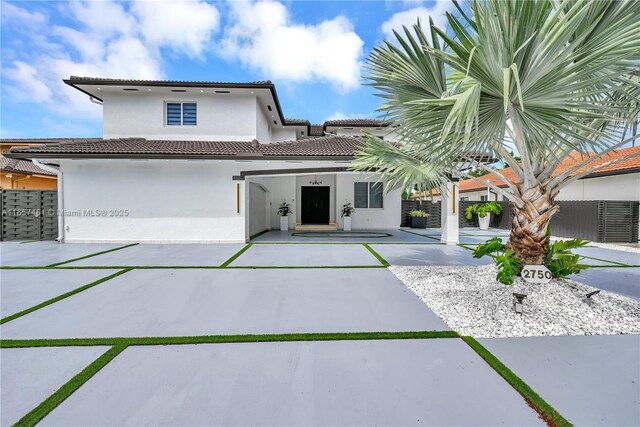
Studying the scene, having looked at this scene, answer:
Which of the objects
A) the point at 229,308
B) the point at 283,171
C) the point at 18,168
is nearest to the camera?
the point at 229,308

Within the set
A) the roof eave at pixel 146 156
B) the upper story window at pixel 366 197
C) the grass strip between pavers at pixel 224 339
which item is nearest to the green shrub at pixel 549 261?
the grass strip between pavers at pixel 224 339

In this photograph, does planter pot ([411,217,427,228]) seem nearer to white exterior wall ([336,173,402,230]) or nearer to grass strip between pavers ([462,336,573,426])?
white exterior wall ([336,173,402,230])

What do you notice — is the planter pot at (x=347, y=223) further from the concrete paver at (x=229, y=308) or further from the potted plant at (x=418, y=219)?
the concrete paver at (x=229, y=308)

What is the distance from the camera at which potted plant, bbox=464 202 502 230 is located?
14.7 metres

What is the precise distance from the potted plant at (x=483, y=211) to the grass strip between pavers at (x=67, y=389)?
16567mm

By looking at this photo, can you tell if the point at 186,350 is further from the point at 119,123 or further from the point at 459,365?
the point at 119,123

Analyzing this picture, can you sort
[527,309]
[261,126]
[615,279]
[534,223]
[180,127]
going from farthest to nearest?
1. [261,126]
2. [180,127]
3. [615,279]
4. [534,223]
5. [527,309]

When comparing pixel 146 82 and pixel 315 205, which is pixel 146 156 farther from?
pixel 315 205

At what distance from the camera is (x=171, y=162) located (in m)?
9.37

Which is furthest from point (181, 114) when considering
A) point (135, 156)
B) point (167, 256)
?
point (167, 256)

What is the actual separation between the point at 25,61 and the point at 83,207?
6.48 meters

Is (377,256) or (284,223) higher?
(284,223)

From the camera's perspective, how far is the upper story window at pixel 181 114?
11.4 m

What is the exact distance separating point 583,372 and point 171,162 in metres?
10.9
